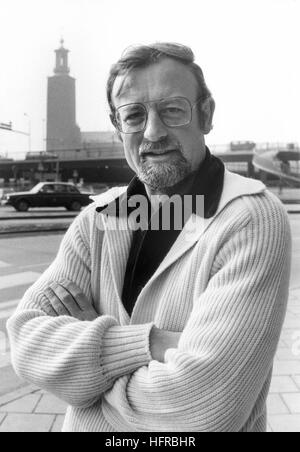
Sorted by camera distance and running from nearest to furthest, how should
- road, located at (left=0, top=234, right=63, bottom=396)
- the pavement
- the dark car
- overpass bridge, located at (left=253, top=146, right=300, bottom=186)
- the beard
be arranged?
1. the beard
2. the pavement
3. road, located at (left=0, top=234, right=63, bottom=396)
4. overpass bridge, located at (left=253, top=146, right=300, bottom=186)
5. the dark car

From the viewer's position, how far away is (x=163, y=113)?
4.24 ft

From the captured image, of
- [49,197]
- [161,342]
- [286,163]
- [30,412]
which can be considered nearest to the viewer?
[161,342]

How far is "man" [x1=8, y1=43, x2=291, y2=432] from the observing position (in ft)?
3.59

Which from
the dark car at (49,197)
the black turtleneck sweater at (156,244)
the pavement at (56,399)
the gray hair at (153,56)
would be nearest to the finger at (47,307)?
the black turtleneck sweater at (156,244)

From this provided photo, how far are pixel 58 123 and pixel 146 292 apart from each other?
505 cm

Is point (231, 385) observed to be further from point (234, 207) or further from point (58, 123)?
point (58, 123)

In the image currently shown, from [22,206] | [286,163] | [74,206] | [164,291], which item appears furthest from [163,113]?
[74,206]

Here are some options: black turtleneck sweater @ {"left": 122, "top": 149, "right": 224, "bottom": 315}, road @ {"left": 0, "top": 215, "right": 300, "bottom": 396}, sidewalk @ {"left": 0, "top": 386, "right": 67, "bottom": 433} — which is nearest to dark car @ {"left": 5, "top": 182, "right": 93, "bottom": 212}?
road @ {"left": 0, "top": 215, "right": 300, "bottom": 396}

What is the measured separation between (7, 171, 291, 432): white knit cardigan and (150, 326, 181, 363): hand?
24 mm

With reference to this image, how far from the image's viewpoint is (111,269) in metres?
1.37

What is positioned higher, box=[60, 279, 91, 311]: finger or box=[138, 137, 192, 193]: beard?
box=[138, 137, 192, 193]: beard

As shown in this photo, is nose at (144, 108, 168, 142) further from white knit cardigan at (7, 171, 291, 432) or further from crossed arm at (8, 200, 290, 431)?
crossed arm at (8, 200, 290, 431)

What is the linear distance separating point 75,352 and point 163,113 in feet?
2.16

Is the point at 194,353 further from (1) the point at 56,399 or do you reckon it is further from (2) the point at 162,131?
(1) the point at 56,399
